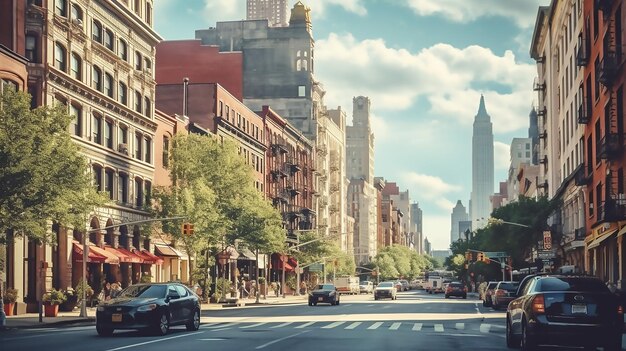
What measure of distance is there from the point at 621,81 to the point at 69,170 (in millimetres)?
28456

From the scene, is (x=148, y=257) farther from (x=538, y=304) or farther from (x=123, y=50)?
(x=538, y=304)

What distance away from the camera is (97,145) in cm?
5994

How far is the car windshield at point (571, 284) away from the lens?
834 inches

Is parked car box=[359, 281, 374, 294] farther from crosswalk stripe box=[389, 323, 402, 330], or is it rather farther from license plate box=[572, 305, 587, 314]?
license plate box=[572, 305, 587, 314]

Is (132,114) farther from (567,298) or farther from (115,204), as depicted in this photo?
(567,298)

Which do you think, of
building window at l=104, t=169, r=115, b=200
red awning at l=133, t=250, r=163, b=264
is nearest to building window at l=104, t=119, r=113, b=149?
building window at l=104, t=169, r=115, b=200

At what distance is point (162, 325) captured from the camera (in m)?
28.7

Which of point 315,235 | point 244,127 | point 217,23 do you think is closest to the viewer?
point 244,127

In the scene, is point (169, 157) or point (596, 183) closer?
point (596, 183)

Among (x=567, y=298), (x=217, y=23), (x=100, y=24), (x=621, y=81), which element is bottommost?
(x=567, y=298)

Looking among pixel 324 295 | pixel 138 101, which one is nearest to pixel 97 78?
pixel 138 101

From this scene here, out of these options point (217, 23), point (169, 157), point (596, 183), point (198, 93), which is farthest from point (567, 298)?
point (217, 23)

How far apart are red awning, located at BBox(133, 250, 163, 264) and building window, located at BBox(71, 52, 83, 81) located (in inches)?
542

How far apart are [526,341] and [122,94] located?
49.1 metres
